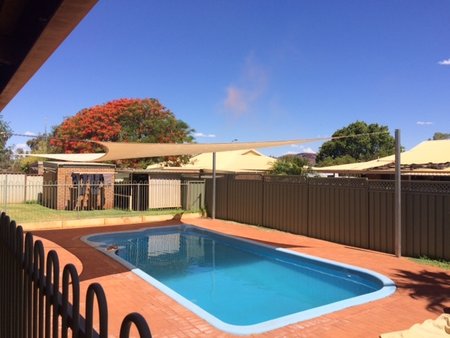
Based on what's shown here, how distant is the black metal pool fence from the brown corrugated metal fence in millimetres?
8811

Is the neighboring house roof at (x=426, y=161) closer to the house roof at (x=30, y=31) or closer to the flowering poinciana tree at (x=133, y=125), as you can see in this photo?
the flowering poinciana tree at (x=133, y=125)

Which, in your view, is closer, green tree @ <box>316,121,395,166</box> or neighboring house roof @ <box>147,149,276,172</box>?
neighboring house roof @ <box>147,149,276,172</box>

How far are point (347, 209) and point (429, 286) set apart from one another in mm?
4138

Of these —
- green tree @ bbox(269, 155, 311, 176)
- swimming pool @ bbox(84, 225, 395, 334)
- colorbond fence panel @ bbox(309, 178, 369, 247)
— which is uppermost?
green tree @ bbox(269, 155, 311, 176)

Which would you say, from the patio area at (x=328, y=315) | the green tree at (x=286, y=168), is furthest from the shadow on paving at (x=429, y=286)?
the green tree at (x=286, y=168)

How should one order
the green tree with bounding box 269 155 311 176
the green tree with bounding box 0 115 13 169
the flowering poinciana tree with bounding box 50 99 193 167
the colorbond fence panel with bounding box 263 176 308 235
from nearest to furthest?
the colorbond fence panel with bounding box 263 176 308 235, the green tree with bounding box 269 155 311 176, the flowering poinciana tree with bounding box 50 99 193 167, the green tree with bounding box 0 115 13 169

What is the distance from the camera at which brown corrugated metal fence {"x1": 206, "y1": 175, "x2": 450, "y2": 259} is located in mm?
9203

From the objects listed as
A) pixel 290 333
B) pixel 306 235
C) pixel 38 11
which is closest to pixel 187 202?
pixel 306 235

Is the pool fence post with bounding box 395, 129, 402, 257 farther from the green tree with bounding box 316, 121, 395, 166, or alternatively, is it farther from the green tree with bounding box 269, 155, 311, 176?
the green tree with bounding box 316, 121, 395, 166

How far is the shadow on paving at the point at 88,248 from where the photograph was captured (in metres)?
8.24

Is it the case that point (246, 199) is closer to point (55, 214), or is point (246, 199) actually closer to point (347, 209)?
point (347, 209)

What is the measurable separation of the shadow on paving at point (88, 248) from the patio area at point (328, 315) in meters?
0.02

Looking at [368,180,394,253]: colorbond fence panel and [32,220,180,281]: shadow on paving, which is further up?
[368,180,394,253]: colorbond fence panel

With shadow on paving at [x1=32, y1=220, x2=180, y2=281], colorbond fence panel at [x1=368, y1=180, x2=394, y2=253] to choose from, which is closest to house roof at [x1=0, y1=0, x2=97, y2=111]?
shadow on paving at [x1=32, y1=220, x2=180, y2=281]
